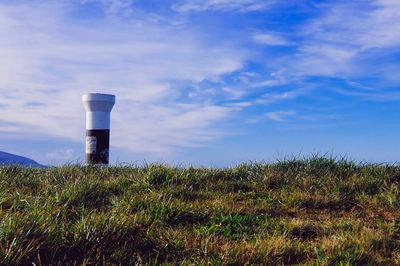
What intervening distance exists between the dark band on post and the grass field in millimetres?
1996

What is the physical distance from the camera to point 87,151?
37.0ft

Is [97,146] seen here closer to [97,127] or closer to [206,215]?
[97,127]

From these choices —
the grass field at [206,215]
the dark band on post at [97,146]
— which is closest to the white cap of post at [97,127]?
the dark band on post at [97,146]

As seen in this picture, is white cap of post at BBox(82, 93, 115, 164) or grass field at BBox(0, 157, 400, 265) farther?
white cap of post at BBox(82, 93, 115, 164)

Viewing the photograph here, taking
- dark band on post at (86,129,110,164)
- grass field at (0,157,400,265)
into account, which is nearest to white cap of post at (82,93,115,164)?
dark band on post at (86,129,110,164)

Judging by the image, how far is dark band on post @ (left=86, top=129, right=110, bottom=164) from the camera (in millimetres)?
11203

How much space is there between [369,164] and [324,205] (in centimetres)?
230

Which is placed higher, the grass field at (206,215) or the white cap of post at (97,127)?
the white cap of post at (97,127)

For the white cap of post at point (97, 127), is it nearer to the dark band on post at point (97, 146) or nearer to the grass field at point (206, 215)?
the dark band on post at point (97, 146)

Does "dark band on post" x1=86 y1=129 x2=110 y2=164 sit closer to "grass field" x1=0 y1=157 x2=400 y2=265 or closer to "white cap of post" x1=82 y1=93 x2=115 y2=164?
"white cap of post" x1=82 y1=93 x2=115 y2=164

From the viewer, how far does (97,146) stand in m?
11.2

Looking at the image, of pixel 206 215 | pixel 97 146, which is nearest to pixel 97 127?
pixel 97 146

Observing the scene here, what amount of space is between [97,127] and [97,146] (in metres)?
0.40

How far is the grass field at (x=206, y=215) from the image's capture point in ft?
15.1
